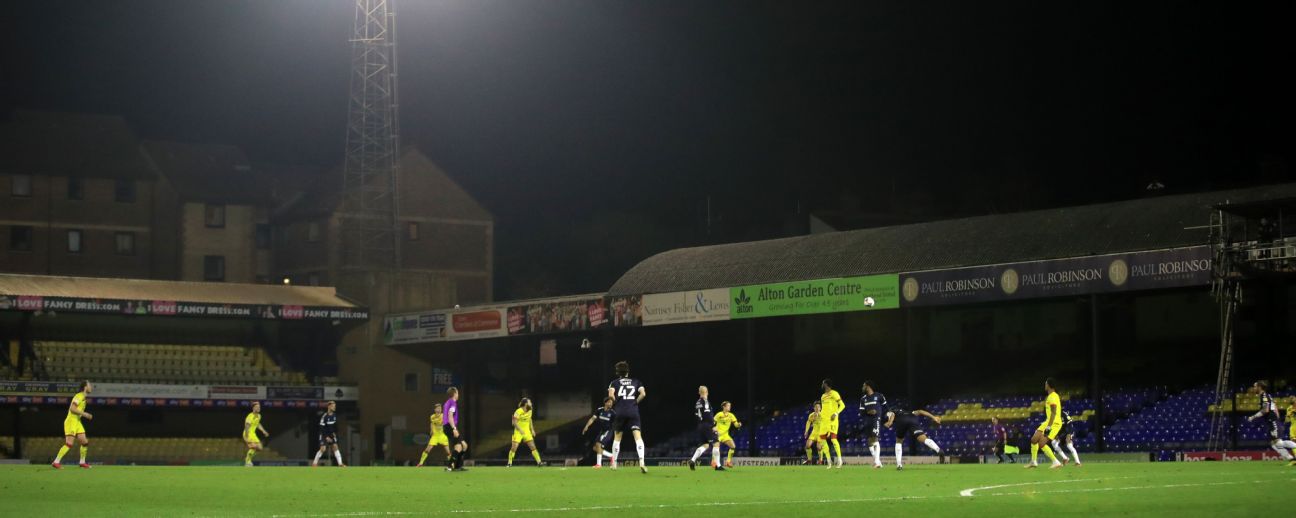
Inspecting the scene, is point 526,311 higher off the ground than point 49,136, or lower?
lower

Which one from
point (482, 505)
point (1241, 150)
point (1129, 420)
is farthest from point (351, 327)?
point (482, 505)

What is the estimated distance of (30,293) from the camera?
65.6 metres

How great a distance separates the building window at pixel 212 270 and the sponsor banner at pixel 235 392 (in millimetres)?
20976

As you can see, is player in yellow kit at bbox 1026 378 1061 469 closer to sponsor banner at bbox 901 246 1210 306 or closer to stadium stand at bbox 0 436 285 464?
sponsor banner at bbox 901 246 1210 306

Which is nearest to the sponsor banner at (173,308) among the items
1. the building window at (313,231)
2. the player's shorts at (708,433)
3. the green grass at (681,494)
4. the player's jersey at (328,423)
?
the building window at (313,231)

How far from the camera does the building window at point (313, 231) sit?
80.5 m

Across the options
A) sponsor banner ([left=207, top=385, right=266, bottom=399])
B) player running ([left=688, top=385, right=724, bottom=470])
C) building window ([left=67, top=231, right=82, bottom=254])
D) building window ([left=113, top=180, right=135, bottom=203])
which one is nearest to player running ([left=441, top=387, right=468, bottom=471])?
player running ([left=688, top=385, right=724, bottom=470])

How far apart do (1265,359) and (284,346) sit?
44.9 meters

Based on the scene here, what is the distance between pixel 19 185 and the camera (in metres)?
82.1

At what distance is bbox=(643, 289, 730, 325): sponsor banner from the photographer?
55.8 metres

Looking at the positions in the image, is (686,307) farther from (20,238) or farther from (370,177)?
(20,238)

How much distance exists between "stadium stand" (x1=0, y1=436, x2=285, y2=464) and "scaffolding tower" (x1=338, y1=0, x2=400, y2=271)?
10.6 m

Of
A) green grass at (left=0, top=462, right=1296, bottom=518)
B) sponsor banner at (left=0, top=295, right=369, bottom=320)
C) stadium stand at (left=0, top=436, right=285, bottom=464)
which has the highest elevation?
sponsor banner at (left=0, top=295, right=369, bottom=320)

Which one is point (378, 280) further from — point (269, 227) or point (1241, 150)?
point (1241, 150)
